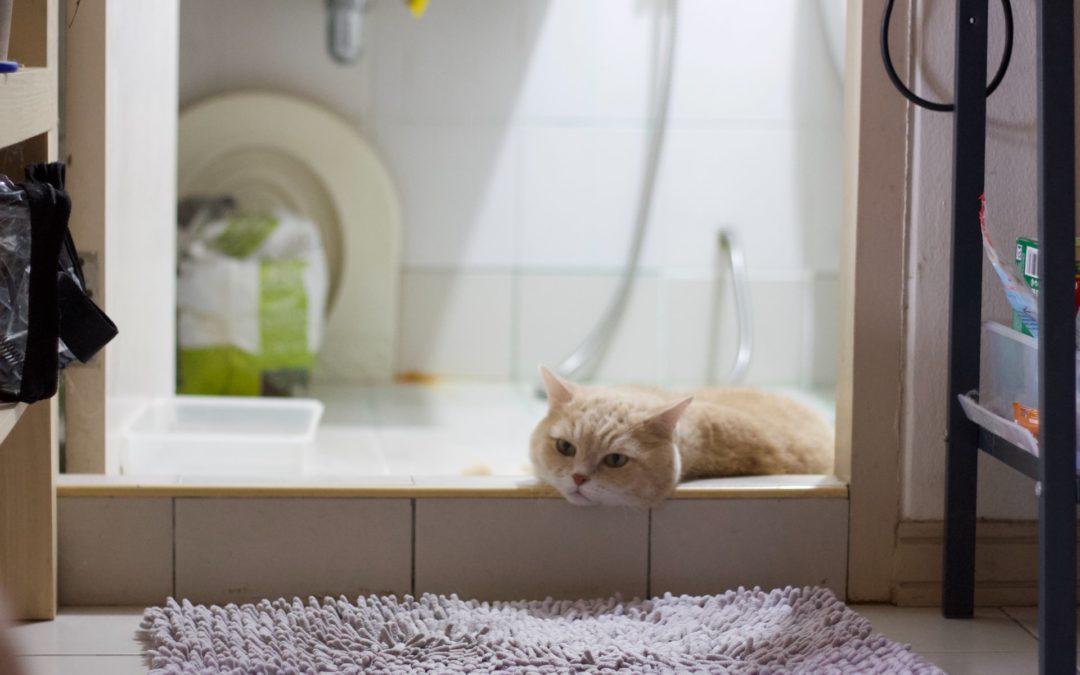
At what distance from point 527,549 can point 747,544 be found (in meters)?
0.26

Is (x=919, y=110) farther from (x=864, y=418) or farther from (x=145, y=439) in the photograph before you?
(x=145, y=439)

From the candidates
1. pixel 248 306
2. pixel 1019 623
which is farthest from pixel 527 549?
pixel 248 306

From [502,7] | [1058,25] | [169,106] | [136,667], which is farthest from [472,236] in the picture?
[1058,25]

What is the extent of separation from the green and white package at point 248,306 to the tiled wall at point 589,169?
0.26m

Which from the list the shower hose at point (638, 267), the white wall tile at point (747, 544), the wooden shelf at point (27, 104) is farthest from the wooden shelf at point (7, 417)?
the shower hose at point (638, 267)

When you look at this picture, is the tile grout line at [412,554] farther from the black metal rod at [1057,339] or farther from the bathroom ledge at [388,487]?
the black metal rod at [1057,339]

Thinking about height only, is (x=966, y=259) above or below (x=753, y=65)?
below

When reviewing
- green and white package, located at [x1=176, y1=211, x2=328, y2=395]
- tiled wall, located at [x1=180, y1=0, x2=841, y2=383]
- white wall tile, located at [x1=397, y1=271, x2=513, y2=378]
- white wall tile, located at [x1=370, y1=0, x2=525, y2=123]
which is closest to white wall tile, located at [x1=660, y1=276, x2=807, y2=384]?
tiled wall, located at [x1=180, y1=0, x2=841, y2=383]

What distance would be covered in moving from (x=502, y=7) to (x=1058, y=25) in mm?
1601

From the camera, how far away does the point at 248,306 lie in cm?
235

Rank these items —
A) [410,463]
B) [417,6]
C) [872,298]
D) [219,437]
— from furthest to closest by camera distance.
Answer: [417,6]
[410,463]
[219,437]
[872,298]

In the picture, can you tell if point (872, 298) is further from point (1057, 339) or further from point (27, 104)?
point (27, 104)

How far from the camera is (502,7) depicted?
2559 millimetres

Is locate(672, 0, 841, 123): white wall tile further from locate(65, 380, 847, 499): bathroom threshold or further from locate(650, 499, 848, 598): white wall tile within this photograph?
locate(650, 499, 848, 598): white wall tile
